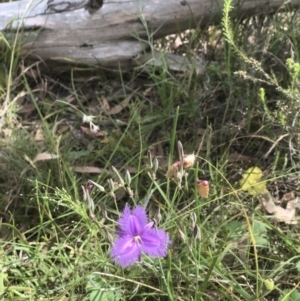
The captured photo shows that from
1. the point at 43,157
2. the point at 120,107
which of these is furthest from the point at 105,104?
the point at 43,157

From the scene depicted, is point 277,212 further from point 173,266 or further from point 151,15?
point 151,15

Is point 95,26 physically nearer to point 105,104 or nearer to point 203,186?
point 105,104

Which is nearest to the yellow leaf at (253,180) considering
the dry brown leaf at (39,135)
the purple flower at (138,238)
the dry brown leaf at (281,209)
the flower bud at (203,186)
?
the dry brown leaf at (281,209)

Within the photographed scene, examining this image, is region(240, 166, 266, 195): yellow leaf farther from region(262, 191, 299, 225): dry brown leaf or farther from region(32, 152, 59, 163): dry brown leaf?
region(32, 152, 59, 163): dry brown leaf

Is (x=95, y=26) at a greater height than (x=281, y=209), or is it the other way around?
(x=95, y=26)

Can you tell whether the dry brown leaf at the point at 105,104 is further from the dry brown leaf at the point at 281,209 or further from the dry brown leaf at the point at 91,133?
the dry brown leaf at the point at 281,209

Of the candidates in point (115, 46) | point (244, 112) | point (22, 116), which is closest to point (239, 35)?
point (244, 112)
